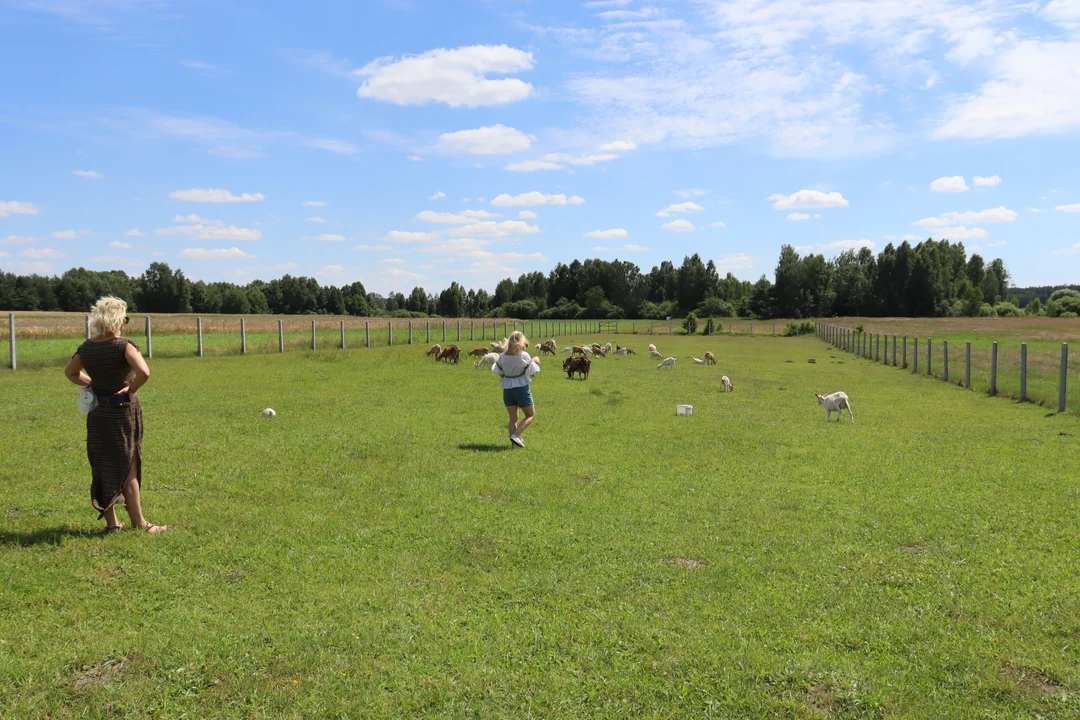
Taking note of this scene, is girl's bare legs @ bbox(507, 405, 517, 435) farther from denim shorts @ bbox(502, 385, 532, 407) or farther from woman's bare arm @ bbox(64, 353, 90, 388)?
woman's bare arm @ bbox(64, 353, 90, 388)

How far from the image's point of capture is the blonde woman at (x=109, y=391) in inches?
237

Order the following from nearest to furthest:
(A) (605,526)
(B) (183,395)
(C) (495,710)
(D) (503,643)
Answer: (C) (495,710)
(D) (503,643)
(A) (605,526)
(B) (183,395)

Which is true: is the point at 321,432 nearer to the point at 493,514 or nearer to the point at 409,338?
the point at 493,514

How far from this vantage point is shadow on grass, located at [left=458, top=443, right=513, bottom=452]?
34.2 ft

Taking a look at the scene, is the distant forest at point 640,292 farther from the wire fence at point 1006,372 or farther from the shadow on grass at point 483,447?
the shadow on grass at point 483,447

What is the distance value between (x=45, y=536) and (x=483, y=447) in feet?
18.3

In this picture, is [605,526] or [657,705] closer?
[657,705]

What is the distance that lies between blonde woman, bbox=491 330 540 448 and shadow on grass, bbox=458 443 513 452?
0.19 metres

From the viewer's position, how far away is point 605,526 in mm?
6809

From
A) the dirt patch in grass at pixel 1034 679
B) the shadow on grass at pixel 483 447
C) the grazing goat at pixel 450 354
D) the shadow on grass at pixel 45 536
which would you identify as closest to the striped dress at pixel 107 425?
the shadow on grass at pixel 45 536

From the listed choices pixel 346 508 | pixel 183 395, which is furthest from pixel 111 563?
pixel 183 395

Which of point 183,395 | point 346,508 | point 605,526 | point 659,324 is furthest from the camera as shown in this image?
point 659,324

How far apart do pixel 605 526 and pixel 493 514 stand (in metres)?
1.07

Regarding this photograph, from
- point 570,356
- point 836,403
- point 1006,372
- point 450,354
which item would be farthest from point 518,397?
point 1006,372
